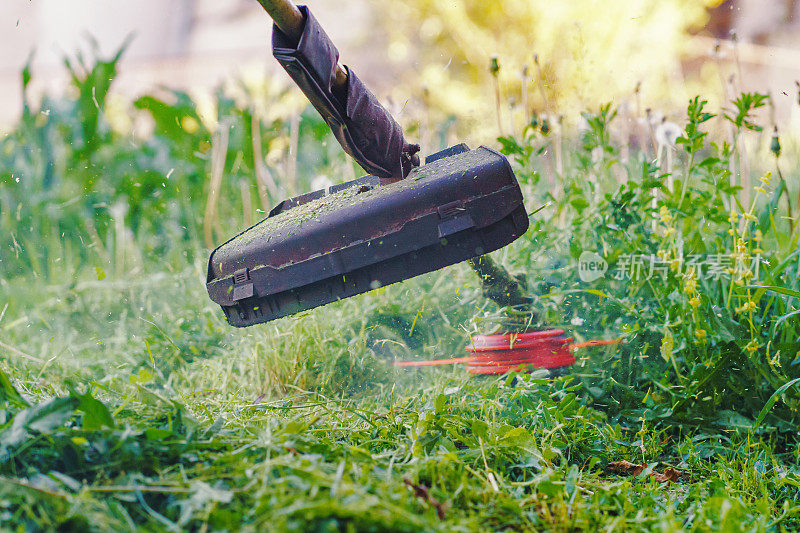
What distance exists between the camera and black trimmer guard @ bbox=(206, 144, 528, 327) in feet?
5.37

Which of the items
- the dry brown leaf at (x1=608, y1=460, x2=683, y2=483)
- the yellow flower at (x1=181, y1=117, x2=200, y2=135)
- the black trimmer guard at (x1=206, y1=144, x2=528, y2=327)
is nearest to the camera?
the dry brown leaf at (x1=608, y1=460, x2=683, y2=483)

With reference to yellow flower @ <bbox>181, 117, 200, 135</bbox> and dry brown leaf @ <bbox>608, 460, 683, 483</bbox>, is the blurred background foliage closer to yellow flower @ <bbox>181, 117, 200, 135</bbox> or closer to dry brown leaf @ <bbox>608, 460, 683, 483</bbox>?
dry brown leaf @ <bbox>608, 460, 683, 483</bbox>

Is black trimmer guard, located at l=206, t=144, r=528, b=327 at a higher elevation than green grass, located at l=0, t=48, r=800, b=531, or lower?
higher

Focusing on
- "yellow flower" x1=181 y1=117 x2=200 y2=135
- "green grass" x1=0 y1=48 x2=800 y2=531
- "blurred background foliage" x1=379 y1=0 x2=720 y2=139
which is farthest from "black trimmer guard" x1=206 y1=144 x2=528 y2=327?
"yellow flower" x1=181 y1=117 x2=200 y2=135

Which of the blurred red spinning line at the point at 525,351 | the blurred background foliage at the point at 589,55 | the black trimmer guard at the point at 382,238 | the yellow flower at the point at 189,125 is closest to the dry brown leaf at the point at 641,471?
the blurred red spinning line at the point at 525,351

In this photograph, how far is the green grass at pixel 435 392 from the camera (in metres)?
1.03

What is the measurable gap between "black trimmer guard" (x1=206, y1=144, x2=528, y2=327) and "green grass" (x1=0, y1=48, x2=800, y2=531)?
0.28 meters

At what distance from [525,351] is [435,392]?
1.00 feet

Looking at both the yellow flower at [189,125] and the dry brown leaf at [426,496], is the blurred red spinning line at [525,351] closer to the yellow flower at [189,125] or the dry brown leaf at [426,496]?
the dry brown leaf at [426,496]

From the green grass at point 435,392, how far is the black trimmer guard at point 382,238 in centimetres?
28

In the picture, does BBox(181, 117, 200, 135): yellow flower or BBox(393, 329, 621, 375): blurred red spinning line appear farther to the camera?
BBox(181, 117, 200, 135): yellow flower

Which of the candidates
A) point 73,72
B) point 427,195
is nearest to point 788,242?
point 427,195

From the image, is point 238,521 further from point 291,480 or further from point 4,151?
point 4,151

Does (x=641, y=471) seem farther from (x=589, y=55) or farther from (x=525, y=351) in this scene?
(x=589, y=55)
